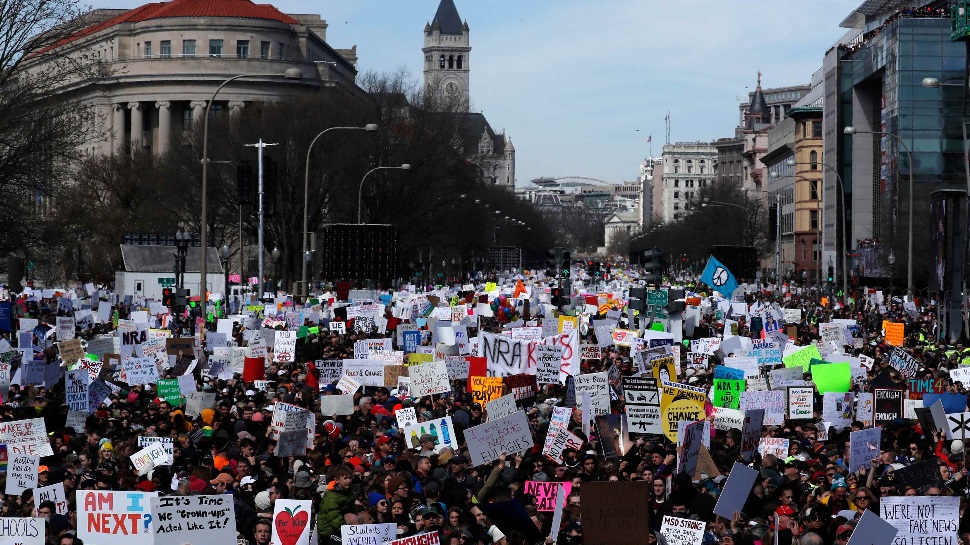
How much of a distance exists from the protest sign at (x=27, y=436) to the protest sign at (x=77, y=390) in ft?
8.85

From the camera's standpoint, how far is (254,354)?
2641 centimetres

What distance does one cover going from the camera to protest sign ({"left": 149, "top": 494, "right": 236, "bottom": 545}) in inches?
447

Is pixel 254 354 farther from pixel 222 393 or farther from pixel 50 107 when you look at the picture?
pixel 50 107

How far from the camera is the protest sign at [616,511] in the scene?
11602 millimetres

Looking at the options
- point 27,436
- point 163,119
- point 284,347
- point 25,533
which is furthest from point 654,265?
point 163,119

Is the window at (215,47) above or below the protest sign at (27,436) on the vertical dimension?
above

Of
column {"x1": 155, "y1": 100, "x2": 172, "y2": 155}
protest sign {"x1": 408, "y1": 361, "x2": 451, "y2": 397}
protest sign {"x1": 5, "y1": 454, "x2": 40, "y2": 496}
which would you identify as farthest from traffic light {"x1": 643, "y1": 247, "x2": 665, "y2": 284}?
column {"x1": 155, "y1": 100, "x2": 172, "y2": 155}

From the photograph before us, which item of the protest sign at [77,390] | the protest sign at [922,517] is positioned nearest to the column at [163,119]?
the protest sign at [77,390]

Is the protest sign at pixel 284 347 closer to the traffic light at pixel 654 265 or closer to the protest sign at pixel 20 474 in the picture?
the traffic light at pixel 654 265

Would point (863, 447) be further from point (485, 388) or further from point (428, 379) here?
point (428, 379)

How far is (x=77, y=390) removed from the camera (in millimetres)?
19516

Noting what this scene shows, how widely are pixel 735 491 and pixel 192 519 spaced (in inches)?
162

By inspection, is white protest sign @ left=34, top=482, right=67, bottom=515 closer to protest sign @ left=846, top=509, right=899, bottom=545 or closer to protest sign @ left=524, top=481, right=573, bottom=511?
protest sign @ left=524, top=481, right=573, bottom=511

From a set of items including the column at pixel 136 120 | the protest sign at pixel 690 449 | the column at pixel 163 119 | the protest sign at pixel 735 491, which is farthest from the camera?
the column at pixel 136 120
